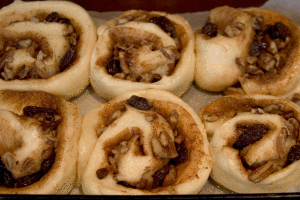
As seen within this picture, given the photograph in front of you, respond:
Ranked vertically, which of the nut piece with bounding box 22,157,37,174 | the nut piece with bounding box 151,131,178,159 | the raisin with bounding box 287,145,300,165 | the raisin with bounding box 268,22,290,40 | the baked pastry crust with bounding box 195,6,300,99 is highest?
the raisin with bounding box 268,22,290,40

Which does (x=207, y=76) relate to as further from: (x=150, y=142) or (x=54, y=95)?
(x=54, y=95)

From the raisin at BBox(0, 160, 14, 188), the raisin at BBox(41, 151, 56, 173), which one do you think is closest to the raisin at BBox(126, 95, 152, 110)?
the raisin at BBox(41, 151, 56, 173)

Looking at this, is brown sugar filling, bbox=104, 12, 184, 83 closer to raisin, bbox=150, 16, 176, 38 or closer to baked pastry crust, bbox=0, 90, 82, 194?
raisin, bbox=150, 16, 176, 38

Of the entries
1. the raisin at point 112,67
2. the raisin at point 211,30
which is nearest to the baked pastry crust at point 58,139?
the raisin at point 112,67

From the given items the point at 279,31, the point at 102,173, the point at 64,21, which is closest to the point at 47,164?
the point at 102,173

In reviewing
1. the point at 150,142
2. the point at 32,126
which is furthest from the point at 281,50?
the point at 32,126

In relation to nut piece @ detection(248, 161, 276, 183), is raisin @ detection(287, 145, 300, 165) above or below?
above

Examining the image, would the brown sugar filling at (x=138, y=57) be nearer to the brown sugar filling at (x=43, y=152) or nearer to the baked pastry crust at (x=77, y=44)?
the baked pastry crust at (x=77, y=44)
